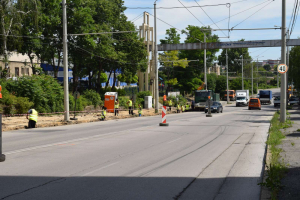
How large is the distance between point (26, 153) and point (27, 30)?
78.5 ft

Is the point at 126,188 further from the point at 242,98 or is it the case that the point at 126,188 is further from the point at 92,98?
the point at 242,98

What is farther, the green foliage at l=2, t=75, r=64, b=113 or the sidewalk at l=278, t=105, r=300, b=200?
the green foliage at l=2, t=75, r=64, b=113

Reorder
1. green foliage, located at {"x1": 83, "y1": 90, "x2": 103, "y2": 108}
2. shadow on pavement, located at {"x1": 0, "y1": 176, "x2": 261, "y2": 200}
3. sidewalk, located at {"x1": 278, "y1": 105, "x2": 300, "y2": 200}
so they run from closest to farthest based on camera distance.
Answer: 1. sidewalk, located at {"x1": 278, "y1": 105, "x2": 300, "y2": 200}
2. shadow on pavement, located at {"x1": 0, "y1": 176, "x2": 261, "y2": 200}
3. green foliage, located at {"x1": 83, "y1": 90, "x2": 103, "y2": 108}

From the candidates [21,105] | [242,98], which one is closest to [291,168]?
[21,105]

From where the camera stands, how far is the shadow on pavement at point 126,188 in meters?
6.30

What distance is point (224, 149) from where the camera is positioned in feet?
40.6

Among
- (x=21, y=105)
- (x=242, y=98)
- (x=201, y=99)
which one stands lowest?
(x=21, y=105)

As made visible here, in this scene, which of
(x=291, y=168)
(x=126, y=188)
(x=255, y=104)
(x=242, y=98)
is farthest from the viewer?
(x=242, y=98)

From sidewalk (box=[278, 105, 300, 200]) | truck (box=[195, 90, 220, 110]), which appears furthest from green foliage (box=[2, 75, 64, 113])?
truck (box=[195, 90, 220, 110])

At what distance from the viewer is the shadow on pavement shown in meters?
6.30

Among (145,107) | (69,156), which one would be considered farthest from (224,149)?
(145,107)

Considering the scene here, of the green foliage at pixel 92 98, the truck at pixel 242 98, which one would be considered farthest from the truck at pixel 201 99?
the truck at pixel 242 98

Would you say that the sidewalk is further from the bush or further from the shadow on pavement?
the bush

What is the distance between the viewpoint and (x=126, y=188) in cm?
681
